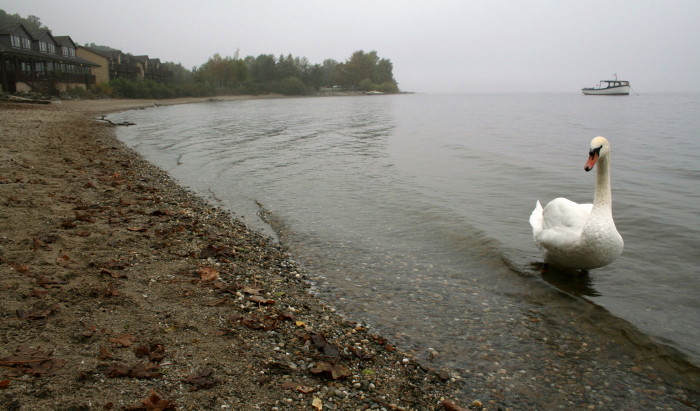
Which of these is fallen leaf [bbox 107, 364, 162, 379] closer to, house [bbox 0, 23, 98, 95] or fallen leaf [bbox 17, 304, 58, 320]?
fallen leaf [bbox 17, 304, 58, 320]

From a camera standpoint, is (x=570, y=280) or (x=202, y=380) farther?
(x=570, y=280)

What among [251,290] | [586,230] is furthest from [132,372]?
[586,230]

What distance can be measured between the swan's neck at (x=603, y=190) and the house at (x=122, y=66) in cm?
9741

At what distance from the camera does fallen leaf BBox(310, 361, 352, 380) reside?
14.5ft

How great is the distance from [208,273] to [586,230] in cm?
578

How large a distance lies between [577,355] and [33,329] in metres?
5.92

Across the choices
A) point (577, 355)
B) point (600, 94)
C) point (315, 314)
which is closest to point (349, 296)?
point (315, 314)

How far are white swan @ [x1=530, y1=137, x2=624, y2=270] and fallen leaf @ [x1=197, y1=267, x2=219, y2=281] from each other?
5441 millimetres

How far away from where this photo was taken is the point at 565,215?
25.5 ft

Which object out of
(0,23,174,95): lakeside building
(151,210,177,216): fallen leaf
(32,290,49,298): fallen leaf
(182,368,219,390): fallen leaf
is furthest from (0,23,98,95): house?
(182,368,219,390): fallen leaf

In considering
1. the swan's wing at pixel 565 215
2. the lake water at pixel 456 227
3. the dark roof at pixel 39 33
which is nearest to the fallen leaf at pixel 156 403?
the lake water at pixel 456 227

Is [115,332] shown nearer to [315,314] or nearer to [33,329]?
[33,329]

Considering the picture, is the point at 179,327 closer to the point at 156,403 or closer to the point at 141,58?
the point at 156,403

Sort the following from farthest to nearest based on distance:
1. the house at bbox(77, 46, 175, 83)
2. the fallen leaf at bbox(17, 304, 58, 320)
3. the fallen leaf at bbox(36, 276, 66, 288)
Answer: the house at bbox(77, 46, 175, 83) < the fallen leaf at bbox(36, 276, 66, 288) < the fallen leaf at bbox(17, 304, 58, 320)
